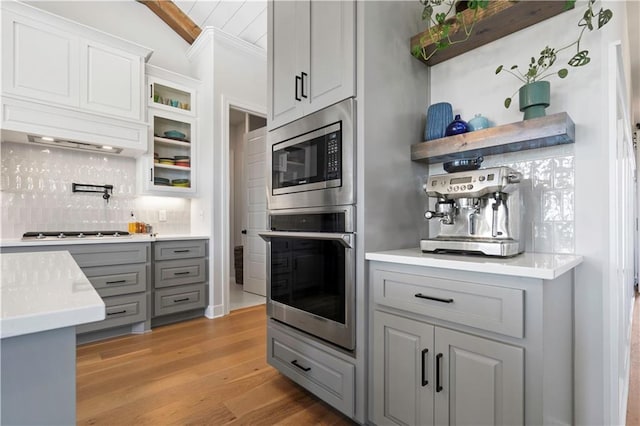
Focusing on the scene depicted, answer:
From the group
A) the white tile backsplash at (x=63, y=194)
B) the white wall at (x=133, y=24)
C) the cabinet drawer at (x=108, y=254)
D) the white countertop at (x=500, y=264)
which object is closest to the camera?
the white countertop at (x=500, y=264)

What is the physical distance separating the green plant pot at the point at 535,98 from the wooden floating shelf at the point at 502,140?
0.33 ft

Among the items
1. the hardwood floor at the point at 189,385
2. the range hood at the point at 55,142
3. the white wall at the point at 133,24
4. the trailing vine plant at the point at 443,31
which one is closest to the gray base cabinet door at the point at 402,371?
the hardwood floor at the point at 189,385

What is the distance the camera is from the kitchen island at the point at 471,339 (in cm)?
103

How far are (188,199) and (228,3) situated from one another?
7.21 ft

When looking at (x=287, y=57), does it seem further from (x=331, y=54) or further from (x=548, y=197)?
(x=548, y=197)

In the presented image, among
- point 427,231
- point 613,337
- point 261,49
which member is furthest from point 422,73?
point 261,49

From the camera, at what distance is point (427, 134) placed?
1.71 m

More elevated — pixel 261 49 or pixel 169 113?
pixel 261 49

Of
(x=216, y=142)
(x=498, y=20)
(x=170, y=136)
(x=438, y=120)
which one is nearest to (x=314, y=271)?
(x=438, y=120)

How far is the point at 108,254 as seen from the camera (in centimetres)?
274

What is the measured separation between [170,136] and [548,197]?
3.39 metres

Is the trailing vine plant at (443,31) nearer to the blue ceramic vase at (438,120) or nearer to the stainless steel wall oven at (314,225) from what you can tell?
the blue ceramic vase at (438,120)

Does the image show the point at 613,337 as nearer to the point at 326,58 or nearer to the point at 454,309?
the point at 454,309

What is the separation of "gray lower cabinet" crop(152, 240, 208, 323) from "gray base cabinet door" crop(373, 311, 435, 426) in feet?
7.80
